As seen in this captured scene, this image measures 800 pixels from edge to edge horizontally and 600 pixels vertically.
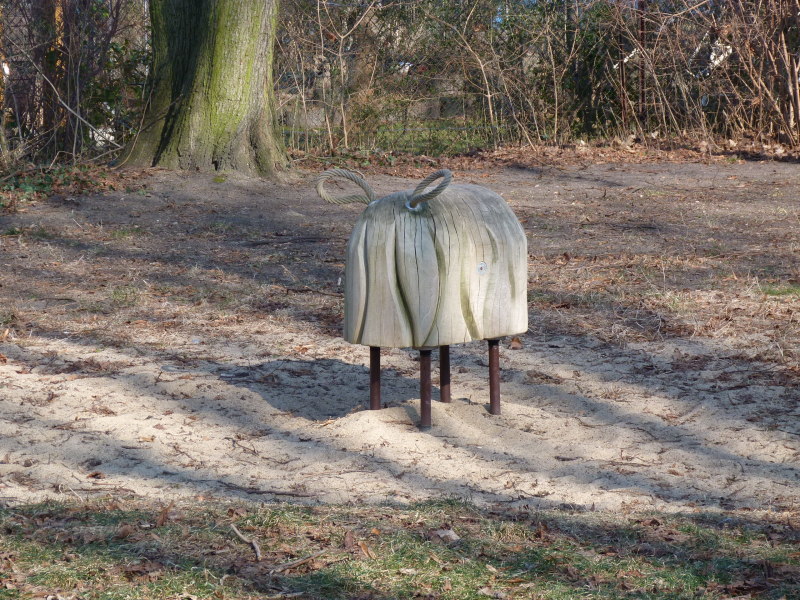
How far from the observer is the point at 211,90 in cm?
1169

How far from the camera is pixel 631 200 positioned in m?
11.1

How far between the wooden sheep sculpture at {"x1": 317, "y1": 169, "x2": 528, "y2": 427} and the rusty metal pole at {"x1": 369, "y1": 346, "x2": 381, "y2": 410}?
0.87 feet

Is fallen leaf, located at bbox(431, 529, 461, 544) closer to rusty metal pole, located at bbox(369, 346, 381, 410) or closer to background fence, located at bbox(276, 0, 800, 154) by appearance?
rusty metal pole, located at bbox(369, 346, 381, 410)

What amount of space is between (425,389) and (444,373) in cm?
37

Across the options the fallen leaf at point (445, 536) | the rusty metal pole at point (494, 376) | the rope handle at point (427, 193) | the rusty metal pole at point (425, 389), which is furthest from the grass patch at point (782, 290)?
the fallen leaf at point (445, 536)

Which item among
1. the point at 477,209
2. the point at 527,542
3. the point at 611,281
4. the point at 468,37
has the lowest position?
the point at 527,542

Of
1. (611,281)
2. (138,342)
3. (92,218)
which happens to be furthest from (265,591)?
(92,218)

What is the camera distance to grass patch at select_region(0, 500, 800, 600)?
293 cm

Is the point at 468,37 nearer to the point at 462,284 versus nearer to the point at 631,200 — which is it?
the point at 631,200

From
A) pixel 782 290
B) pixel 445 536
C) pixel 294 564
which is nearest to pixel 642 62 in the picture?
pixel 782 290

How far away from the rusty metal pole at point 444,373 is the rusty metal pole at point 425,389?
31 cm

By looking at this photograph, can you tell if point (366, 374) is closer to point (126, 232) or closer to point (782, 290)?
point (782, 290)

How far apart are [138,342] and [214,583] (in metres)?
3.86

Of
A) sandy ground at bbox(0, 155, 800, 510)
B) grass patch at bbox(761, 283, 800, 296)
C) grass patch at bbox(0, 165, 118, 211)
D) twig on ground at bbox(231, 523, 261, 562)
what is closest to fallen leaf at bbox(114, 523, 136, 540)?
twig on ground at bbox(231, 523, 261, 562)
